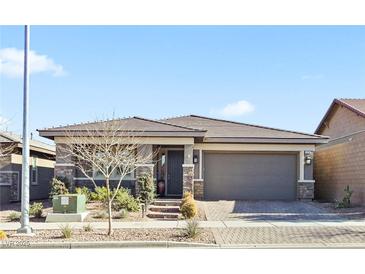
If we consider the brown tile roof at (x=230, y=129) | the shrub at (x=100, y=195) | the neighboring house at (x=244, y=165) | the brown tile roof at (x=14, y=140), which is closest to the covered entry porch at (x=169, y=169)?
the neighboring house at (x=244, y=165)

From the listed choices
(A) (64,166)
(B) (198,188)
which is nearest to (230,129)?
(B) (198,188)

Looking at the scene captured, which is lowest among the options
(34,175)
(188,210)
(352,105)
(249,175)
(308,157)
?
(188,210)

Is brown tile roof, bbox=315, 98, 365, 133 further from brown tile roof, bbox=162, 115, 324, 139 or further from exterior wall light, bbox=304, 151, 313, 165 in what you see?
exterior wall light, bbox=304, 151, 313, 165

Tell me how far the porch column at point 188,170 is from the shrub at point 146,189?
62.4 inches

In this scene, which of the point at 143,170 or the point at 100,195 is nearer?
the point at 100,195

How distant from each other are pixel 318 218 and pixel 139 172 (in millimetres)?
7511

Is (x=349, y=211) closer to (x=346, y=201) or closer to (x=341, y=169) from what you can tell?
(x=346, y=201)

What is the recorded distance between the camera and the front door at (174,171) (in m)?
22.7

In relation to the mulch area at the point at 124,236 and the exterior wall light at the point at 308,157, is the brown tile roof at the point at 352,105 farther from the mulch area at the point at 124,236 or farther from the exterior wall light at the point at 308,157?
the mulch area at the point at 124,236

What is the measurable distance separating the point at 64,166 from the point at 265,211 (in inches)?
335

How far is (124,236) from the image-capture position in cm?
1294
